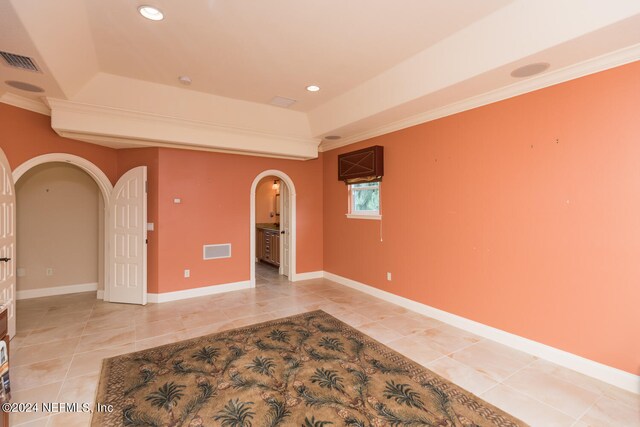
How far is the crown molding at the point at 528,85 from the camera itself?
249cm

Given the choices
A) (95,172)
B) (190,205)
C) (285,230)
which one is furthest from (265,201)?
(95,172)

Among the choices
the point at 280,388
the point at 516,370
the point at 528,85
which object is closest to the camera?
the point at 280,388

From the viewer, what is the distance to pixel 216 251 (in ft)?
17.5

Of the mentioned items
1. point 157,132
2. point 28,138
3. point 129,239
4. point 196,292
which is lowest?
point 196,292

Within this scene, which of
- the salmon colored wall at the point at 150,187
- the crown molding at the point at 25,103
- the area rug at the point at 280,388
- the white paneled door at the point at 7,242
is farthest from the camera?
the salmon colored wall at the point at 150,187

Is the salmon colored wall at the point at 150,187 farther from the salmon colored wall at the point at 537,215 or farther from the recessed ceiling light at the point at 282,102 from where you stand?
the salmon colored wall at the point at 537,215

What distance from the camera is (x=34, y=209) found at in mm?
4945

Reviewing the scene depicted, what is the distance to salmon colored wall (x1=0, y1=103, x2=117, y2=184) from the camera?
3.57 metres

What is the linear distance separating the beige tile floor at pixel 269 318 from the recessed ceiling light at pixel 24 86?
2839 mm

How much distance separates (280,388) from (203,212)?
3.54 meters

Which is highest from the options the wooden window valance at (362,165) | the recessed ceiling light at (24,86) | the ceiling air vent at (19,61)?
the recessed ceiling light at (24,86)

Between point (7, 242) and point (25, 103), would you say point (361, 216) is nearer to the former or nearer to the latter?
point (7, 242)

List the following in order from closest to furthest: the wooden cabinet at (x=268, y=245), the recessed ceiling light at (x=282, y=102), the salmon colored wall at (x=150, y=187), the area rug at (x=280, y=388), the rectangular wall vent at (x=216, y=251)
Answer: the area rug at (x=280, y=388) → the recessed ceiling light at (x=282, y=102) → the salmon colored wall at (x=150, y=187) → the rectangular wall vent at (x=216, y=251) → the wooden cabinet at (x=268, y=245)

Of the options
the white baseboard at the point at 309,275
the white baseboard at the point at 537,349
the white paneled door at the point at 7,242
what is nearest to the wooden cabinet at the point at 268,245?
the white baseboard at the point at 309,275
